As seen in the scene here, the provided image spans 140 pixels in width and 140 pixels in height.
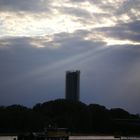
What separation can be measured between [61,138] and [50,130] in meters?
2.81

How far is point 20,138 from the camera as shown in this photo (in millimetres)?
109000

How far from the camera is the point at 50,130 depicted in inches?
4237

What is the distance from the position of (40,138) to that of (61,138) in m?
4.33

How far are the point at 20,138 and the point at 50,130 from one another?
674 cm

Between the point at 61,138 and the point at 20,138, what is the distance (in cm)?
874

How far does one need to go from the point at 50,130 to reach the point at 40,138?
263 cm

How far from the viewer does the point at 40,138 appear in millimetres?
107125

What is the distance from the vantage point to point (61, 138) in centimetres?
10750
